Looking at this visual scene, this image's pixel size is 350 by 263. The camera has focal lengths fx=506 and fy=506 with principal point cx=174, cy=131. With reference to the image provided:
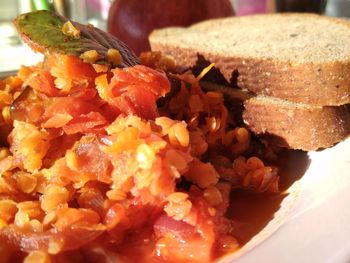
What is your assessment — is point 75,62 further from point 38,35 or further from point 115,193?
point 115,193

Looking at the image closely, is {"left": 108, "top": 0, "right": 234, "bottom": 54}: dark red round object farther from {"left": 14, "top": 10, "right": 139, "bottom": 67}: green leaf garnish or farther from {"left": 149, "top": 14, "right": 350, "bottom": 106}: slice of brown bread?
{"left": 14, "top": 10, "right": 139, "bottom": 67}: green leaf garnish

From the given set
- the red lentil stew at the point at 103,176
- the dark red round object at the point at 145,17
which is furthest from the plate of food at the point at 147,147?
the dark red round object at the point at 145,17

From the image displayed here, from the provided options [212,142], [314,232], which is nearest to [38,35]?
[212,142]

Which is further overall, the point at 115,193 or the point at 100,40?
the point at 100,40

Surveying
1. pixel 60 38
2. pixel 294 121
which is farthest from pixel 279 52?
pixel 60 38

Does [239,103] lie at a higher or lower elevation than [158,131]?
lower

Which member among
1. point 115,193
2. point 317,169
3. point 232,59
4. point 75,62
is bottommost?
point 317,169

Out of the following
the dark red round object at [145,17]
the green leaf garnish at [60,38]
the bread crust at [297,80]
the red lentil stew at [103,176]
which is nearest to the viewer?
the red lentil stew at [103,176]

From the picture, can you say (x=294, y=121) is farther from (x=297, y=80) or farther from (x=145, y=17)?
(x=145, y=17)

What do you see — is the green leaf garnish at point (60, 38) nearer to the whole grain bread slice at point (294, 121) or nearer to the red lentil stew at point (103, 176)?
the red lentil stew at point (103, 176)
